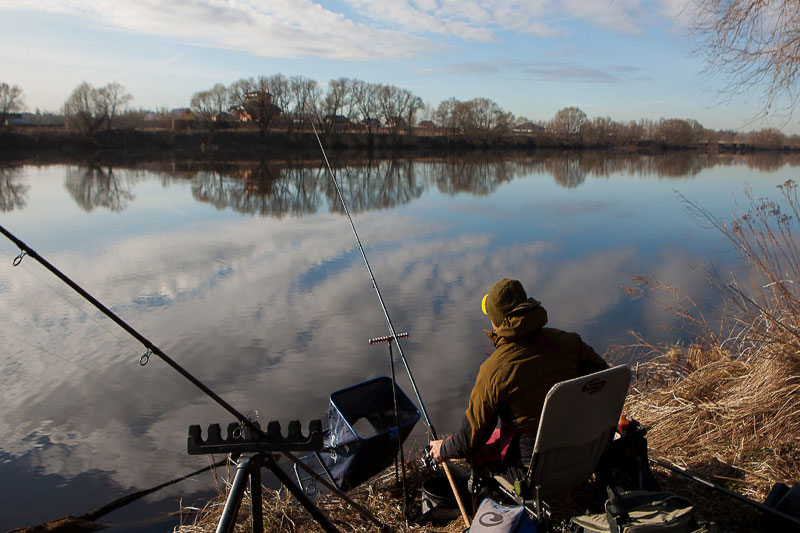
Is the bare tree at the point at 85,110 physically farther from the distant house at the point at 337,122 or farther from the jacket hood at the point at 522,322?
the jacket hood at the point at 522,322

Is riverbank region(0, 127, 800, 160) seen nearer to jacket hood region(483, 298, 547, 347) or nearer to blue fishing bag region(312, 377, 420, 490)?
blue fishing bag region(312, 377, 420, 490)

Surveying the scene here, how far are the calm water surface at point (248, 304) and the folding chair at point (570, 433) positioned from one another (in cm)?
218

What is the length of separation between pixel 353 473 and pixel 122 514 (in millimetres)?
1500

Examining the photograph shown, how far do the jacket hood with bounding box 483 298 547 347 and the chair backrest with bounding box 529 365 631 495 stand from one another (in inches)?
10.4

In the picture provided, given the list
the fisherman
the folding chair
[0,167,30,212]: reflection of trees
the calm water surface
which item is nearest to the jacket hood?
the fisherman

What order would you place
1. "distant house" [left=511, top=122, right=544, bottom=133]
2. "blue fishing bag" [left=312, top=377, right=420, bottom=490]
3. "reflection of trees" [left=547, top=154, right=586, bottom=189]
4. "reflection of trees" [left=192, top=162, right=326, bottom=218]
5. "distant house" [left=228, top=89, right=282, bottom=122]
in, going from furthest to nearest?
"distant house" [left=511, top=122, right=544, bottom=133], "distant house" [left=228, top=89, right=282, bottom=122], "reflection of trees" [left=547, top=154, right=586, bottom=189], "reflection of trees" [left=192, top=162, right=326, bottom=218], "blue fishing bag" [left=312, top=377, right=420, bottom=490]

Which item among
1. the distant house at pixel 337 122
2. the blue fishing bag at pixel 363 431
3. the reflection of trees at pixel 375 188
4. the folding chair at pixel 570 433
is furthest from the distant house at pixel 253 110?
the folding chair at pixel 570 433

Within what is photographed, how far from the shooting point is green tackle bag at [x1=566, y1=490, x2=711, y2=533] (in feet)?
6.02

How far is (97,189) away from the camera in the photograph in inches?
783

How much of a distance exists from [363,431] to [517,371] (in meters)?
1.60

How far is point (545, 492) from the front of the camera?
2.18 m

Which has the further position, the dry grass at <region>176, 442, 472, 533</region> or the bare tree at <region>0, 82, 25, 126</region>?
the bare tree at <region>0, 82, 25, 126</region>

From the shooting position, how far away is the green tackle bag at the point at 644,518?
1834 millimetres

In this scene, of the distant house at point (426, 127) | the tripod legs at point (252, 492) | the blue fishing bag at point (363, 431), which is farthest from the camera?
the distant house at point (426, 127)
